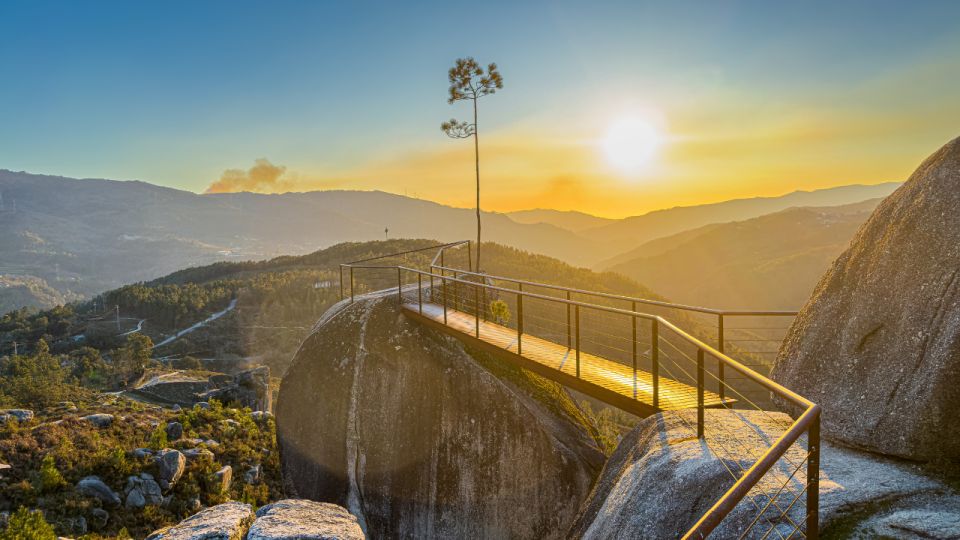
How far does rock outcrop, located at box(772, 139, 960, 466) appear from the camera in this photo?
416cm

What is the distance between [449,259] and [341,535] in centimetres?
4465

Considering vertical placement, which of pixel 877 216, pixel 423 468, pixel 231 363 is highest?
pixel 877 216

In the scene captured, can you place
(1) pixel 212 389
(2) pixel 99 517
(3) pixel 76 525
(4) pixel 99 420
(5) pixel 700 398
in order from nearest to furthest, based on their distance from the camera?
1. (5) pixel 700 398
2. (3) pixel 76 525
3. (2) pixel 99 517
4. (4) pixel 99 420
5. (1) pixel 212 389

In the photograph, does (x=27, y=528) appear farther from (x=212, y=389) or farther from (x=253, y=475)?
(x=212, y=389)

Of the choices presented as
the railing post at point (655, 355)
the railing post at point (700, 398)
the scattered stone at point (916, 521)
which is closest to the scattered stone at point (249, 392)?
the railing post at point (655, 355)

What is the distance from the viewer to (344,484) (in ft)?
36.2

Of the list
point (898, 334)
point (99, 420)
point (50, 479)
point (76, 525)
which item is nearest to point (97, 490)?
point (50, 479)

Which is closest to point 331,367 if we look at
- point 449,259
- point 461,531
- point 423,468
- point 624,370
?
point 423,468

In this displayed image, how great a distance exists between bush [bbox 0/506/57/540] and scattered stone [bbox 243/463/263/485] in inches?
185

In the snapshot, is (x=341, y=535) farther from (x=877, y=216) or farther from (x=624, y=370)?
(x=877, y=216)

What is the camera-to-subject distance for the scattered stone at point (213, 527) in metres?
7.27

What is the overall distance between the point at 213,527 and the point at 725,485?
281 inches

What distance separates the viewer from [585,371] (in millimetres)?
8680

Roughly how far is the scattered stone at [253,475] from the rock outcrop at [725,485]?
1112 cm
